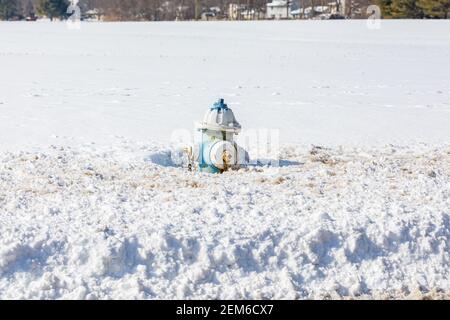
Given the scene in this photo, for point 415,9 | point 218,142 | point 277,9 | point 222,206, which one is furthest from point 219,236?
point 277,9

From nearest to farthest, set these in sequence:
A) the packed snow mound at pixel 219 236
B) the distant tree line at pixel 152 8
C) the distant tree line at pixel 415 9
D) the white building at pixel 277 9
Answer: the packed snow mound at pixel 219 236, the distant tree line at pixel 415 9, the distant tree line at pixel 152 8, the white building at pixel 277 9

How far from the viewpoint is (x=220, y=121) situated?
7.31 m

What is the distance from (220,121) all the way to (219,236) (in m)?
2.24

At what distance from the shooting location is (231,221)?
18.2ft

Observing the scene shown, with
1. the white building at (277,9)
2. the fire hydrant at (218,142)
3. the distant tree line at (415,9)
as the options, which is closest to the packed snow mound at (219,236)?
the fire hydrant at (218,142)

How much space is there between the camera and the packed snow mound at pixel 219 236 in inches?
191

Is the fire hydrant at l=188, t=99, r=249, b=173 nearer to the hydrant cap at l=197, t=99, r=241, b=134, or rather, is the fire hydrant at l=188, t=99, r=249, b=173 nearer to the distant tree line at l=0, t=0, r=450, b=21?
the hydrant cap at l=197, t=99, r=241, b=134

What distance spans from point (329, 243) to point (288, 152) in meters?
3.20

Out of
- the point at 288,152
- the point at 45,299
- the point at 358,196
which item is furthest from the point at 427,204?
the point at 45,299

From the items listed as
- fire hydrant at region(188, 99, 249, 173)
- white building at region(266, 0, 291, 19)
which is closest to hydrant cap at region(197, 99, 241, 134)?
fire hydrant at region(188, 99, 249, 173)

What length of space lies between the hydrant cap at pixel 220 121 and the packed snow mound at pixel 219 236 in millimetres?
576

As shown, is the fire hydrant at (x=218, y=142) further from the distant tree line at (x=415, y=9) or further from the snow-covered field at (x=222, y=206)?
the distant tree line at (x=415, y=9)

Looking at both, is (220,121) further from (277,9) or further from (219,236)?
(277,9)

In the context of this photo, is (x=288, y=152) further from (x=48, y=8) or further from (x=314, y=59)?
(x=48, y=8)
